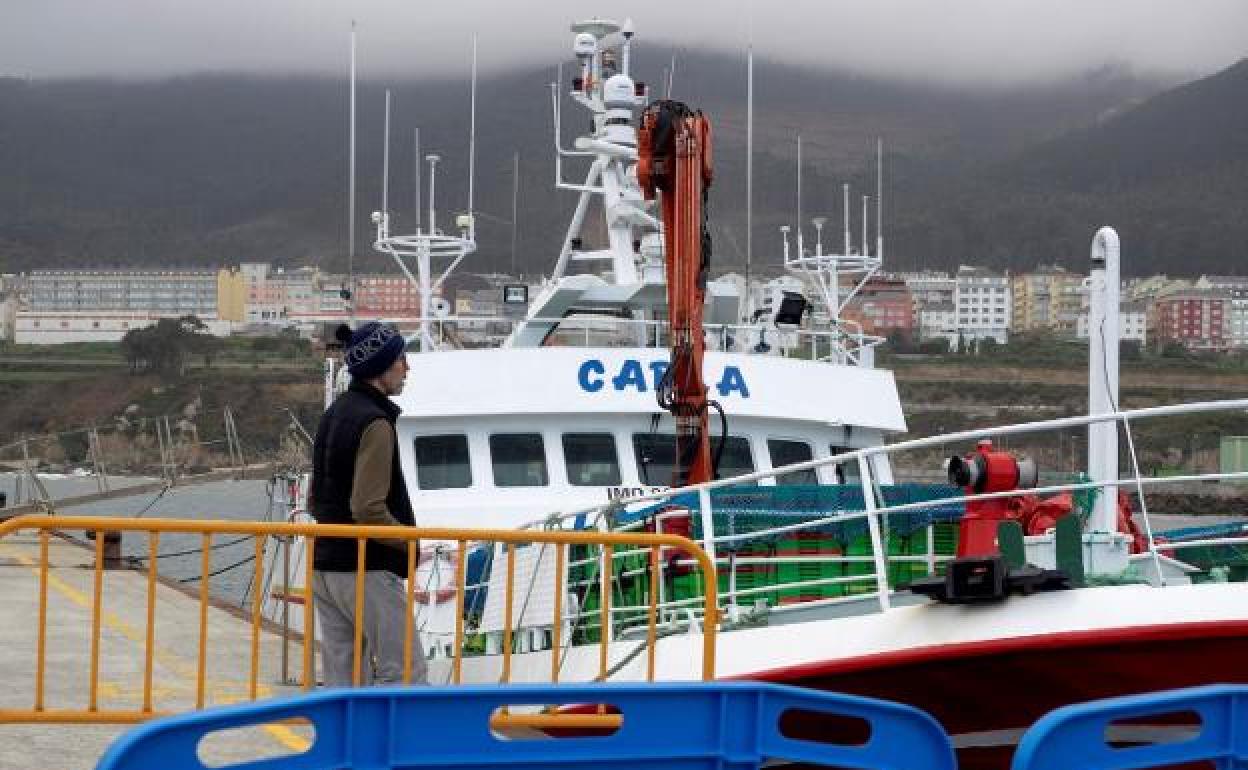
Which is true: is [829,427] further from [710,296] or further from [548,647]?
[548,647]

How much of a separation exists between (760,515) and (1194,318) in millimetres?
118080

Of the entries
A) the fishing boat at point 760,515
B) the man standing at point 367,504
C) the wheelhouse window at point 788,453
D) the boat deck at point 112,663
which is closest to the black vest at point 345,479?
the man standing at point 367,504

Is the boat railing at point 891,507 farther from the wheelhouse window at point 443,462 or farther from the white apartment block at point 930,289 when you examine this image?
the white apartment block at point 930,289

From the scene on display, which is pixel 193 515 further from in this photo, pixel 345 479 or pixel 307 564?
pixel 307 564

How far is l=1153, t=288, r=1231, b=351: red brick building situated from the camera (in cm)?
11536

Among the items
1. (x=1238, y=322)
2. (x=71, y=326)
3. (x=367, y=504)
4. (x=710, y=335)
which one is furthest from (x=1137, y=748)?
(x=71, y=326)

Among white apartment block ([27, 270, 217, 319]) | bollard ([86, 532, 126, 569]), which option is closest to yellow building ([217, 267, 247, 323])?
white apartment block ([27, 270, 217, 319])

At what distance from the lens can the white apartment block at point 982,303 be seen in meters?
134

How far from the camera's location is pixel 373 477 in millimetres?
6973

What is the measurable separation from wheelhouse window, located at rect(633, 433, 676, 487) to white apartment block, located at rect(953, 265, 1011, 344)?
117 m

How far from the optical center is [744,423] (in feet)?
44.5

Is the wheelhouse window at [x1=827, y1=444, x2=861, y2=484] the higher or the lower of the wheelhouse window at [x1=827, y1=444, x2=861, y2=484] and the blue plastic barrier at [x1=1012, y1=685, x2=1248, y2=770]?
the higher

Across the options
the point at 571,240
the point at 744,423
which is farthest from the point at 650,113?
the point at 571,240

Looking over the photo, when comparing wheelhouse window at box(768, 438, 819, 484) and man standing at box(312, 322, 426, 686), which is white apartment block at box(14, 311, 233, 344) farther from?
man standing at box(312, 322, 426, 686)
